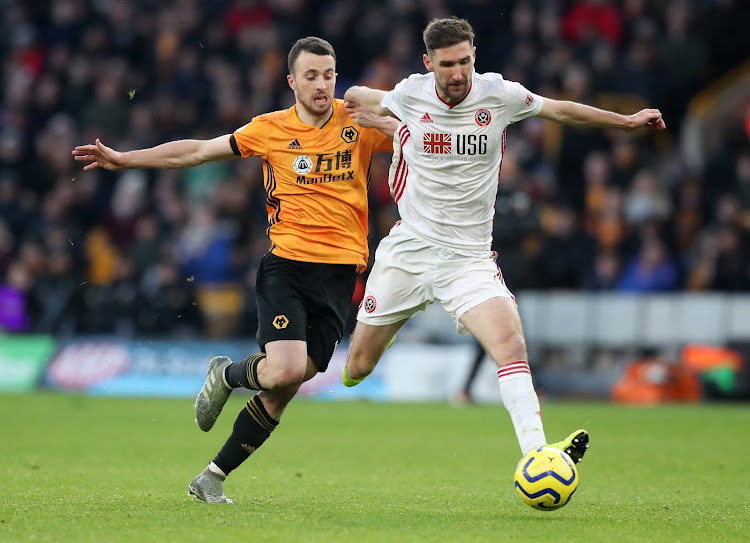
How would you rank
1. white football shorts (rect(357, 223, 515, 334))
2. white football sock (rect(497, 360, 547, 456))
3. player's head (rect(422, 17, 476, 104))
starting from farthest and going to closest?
1. white football shorts (rect(357, 223, 515, 334))
2. player's head (rect(422, 17, 476, 104))
3. white football sock (rect(497, 360, 547, 456))

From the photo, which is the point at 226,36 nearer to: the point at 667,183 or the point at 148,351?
the point at 148,351

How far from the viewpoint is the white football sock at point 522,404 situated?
19.8ft

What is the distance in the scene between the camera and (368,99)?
22.5 ft

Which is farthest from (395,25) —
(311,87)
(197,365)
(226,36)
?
(311,87)

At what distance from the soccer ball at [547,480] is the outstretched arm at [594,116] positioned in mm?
1834

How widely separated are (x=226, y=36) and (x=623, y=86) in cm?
722

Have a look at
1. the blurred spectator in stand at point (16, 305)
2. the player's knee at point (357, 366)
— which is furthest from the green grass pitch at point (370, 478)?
the blurred spectator in stand at point (16, 305)

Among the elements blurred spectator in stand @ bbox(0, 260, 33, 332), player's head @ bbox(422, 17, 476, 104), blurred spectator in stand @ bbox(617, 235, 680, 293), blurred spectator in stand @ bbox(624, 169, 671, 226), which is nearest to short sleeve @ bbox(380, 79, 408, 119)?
player's head @ bbox(422, 17, 476, 104)

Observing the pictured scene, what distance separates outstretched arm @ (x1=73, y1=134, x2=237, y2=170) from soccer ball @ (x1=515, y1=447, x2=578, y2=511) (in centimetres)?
246

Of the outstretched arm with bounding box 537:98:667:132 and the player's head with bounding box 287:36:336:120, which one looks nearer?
the outstretched arm with bounding box 537:98:667:132

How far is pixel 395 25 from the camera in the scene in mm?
19125

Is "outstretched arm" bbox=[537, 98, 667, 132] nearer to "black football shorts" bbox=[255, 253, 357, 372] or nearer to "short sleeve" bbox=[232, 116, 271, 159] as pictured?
"black football shorts" bbox=[255, 253, 357, 372]

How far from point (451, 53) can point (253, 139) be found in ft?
4.19

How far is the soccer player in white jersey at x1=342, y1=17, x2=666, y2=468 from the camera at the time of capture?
640 cm
